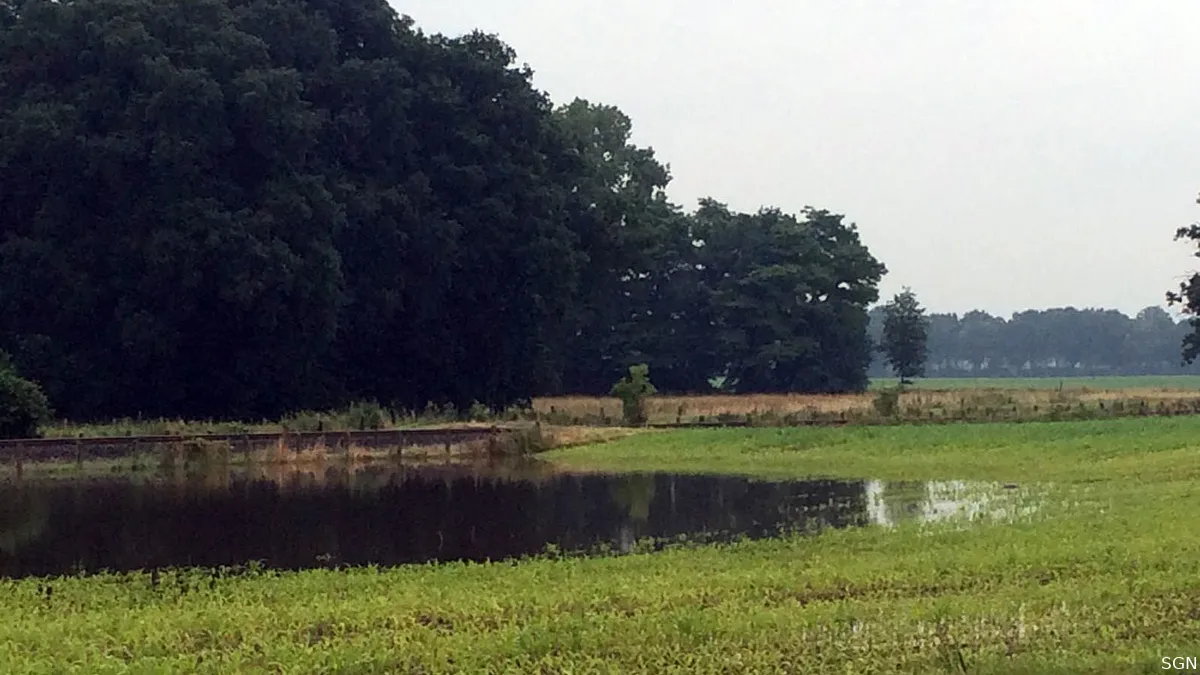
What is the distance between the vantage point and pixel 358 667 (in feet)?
34.1

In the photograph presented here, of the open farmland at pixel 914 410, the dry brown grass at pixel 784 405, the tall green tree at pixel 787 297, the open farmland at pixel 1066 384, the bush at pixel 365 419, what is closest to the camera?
the bush at pixel 365 419

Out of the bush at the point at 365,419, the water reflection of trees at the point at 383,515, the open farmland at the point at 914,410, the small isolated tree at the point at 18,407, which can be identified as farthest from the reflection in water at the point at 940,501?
the small isolated tree at the point at 18,407

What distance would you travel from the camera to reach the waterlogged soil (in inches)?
742

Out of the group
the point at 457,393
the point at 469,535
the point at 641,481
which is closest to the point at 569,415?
the point at 457,393

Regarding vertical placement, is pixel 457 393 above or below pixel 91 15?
below

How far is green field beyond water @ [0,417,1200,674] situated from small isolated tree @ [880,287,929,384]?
75.7 metres

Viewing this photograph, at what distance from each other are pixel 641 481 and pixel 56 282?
78.7ft

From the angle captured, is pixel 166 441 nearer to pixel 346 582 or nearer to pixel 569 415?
pixel 569 415

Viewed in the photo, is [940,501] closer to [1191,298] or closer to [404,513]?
[404,513]

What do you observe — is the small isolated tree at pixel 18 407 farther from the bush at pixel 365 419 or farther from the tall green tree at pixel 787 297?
the tall green tree at pixel 787 297

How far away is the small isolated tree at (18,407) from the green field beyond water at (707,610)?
21.2 meters

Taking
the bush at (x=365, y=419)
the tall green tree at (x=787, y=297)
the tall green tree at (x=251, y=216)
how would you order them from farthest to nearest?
the tall green tree at (x=787, y=297) < the tall green tree at (x=251, y=216) < the bush at (x=365, y=419)

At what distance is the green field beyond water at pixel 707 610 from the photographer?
10406 mm

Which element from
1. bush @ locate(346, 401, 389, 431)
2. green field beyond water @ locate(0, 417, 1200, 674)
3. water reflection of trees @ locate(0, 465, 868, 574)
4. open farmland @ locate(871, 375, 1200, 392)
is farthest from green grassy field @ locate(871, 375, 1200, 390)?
green field beyond water @ locate(0, 417, 1200, 674)
